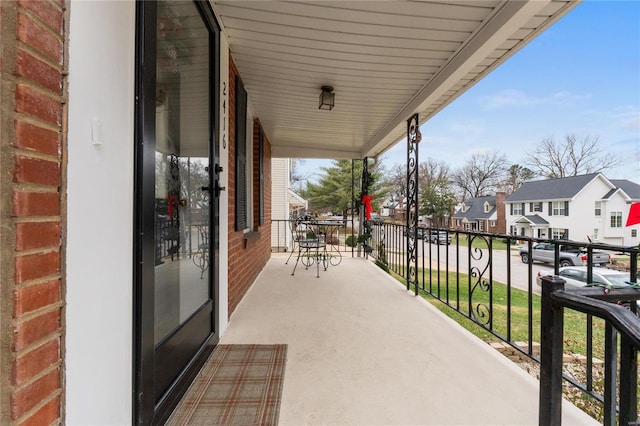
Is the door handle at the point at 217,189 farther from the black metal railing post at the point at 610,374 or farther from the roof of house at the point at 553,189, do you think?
A: the roof of house at the point at 553,189

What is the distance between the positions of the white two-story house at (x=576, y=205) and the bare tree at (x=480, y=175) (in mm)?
7444

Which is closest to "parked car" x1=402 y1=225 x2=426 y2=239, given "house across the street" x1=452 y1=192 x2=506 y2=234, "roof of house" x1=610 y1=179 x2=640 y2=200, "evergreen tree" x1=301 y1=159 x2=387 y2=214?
"evergreen tree" x1=301 y1=159 x2=387 y2=214

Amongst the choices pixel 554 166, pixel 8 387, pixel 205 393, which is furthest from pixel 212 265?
pixel 554 166

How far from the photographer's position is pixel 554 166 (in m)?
15.7

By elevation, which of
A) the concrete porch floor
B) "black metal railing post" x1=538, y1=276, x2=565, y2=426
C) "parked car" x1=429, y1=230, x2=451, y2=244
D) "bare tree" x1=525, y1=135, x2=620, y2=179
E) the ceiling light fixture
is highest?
"bare tree" x1=525, y1=135, x2=620, y2=179

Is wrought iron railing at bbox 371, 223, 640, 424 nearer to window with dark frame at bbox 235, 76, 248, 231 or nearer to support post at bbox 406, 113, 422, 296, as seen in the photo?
support post at bbox 406, 113, 422, 296

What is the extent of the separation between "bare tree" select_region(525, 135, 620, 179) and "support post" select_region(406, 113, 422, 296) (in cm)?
1254

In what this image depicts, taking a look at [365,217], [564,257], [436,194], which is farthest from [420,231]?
[436,194]

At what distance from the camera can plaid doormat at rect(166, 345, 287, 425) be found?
1.40 m

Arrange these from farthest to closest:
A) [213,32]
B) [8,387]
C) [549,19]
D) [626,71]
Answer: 1. [626,71]
2. [213,32]
3. [549,19]
4. [8,387]

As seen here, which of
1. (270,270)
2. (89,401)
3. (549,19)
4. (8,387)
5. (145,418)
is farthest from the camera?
(270,270)

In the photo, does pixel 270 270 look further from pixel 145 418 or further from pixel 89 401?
pixel 89 401

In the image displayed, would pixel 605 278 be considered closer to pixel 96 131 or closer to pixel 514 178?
A: pixel 96 131

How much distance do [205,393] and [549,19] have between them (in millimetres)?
3129
